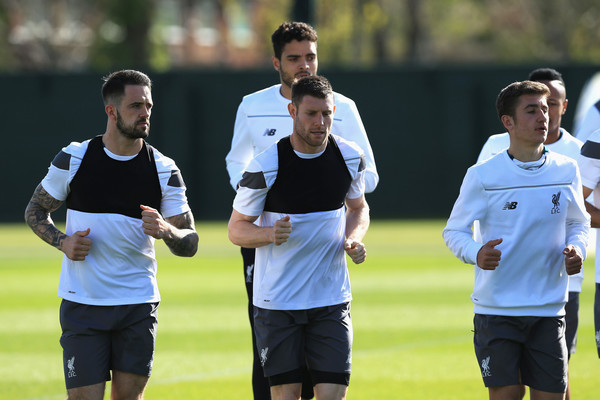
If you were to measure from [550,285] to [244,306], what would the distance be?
8990mm

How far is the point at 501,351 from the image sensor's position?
21.1 feet

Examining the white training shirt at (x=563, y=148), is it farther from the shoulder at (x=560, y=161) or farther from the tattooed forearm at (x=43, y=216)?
the tattooed forearm at (x=43, y=216)

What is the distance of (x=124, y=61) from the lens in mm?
41531

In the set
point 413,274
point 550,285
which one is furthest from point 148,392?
point 413,274

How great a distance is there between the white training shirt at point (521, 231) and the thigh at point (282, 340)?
41.7 inches

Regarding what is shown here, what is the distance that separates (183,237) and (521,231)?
6.52 feet

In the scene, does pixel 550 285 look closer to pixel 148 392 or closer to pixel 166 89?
pixel 148 392

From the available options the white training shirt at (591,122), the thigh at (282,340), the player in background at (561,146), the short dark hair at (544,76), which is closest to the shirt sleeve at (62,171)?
the thigh at (282,340)

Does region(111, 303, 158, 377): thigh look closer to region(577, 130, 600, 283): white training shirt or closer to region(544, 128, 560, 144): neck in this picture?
region(577, 130, 600, 283): white training shirt

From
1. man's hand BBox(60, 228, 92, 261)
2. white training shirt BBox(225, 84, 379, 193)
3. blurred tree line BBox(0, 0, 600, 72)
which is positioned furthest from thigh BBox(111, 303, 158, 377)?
blurred tree line BBox(0, 0, 600, 72)

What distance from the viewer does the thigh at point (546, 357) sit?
6.41 m

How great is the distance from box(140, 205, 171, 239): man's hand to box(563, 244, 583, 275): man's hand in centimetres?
231

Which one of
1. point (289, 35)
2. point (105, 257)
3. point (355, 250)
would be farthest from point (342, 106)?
point (105, 257)

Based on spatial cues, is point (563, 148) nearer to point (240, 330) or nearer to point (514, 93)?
point (514, 93)
